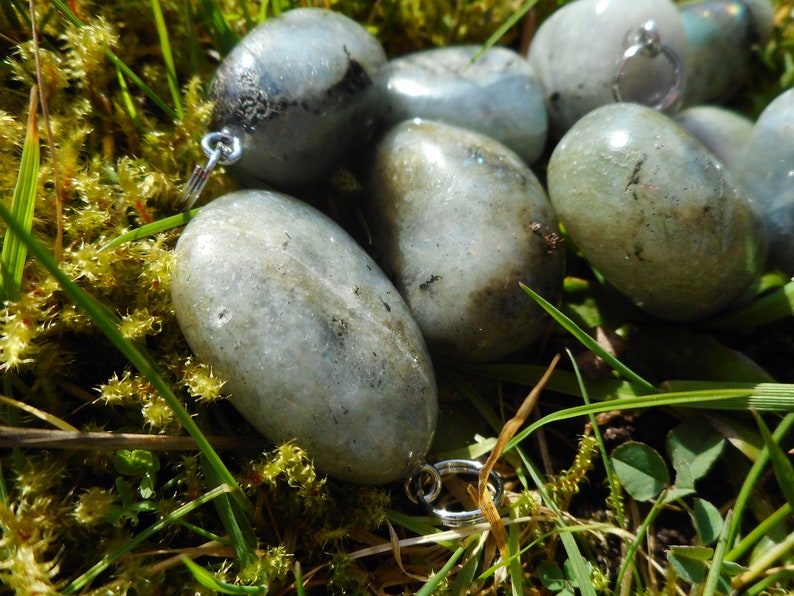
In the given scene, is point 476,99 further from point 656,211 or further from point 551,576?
point 551,576

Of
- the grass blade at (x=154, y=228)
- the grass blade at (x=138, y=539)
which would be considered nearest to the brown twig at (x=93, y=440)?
the grass blade at (x=138, y=539)

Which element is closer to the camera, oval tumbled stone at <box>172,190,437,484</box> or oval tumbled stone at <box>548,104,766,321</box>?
oval tumbled stone at <box>172,190,437,484</box>

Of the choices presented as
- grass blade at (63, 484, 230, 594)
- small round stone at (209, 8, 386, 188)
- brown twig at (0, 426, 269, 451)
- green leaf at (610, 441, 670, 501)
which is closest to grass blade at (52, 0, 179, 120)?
small round stone at (209, 8, 386, 188)

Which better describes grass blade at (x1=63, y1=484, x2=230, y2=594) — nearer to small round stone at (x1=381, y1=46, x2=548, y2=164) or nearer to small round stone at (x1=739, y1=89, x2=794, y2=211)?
small round stone at (x1=381, y1=46, x2=548, y2=164)

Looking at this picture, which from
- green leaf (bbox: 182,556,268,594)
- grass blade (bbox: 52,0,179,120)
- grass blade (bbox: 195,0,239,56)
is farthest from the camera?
grass blade (bbox: 195,0,239,56)

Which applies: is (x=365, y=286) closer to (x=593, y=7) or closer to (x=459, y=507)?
(x=459, y=507)

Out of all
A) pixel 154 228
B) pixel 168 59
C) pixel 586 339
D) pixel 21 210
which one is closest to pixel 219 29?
pixel 168 59
